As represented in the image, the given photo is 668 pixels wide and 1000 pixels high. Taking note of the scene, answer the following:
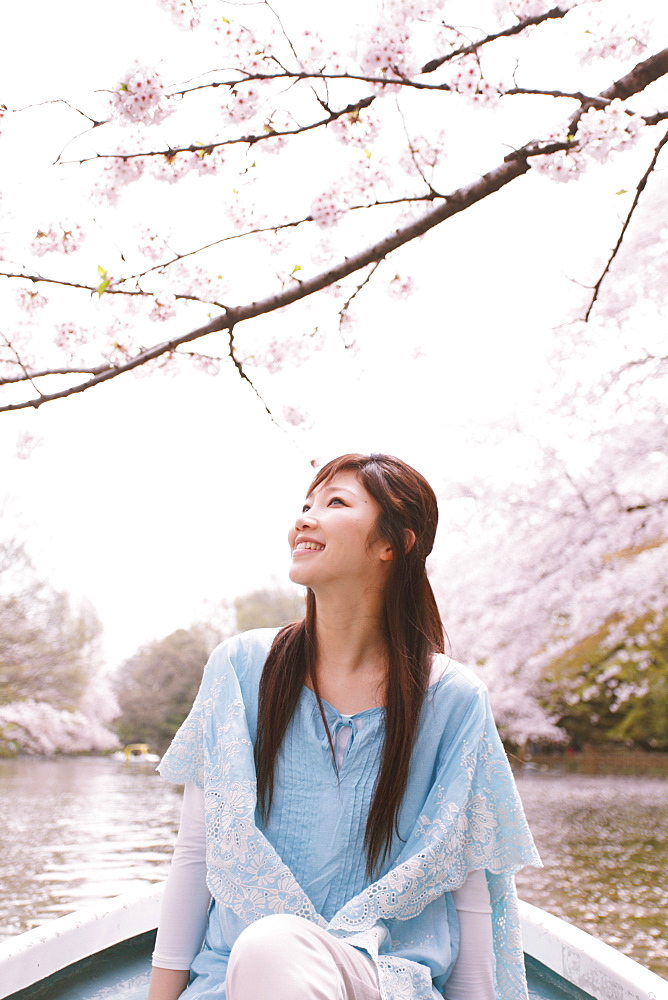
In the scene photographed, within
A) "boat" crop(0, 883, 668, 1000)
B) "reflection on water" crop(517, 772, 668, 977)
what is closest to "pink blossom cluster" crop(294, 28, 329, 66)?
"boat" crop(0, 883, 668, 1000)

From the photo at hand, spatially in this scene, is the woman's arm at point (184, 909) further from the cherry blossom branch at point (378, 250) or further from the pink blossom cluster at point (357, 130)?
the pink blossom cluster at point (357, 130)

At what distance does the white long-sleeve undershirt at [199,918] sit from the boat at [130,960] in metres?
0.39

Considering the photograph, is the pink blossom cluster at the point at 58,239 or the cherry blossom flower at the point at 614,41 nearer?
the cherry blossom flower at the point at 614,41

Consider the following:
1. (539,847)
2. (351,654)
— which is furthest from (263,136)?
(539,847)

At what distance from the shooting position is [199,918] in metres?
1.08

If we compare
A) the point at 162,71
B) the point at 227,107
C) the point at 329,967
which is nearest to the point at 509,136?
the point at 227,107

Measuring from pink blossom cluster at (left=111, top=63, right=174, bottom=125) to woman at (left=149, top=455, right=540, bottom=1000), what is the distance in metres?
1.73

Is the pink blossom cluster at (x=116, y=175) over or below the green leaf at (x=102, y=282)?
over

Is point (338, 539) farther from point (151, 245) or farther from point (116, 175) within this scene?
point (151, 245)

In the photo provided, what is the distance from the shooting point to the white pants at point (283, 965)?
77 centimetres

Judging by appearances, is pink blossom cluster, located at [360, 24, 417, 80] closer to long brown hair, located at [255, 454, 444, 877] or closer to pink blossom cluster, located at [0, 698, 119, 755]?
long brown hair, located at [255, 454, 444, 877]

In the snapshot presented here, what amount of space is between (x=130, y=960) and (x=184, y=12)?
259 centimetres

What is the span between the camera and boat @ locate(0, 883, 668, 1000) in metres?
1.37

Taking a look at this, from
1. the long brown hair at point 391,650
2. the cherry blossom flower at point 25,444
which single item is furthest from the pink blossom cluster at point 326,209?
the cherry blossom flower at point 25,444
